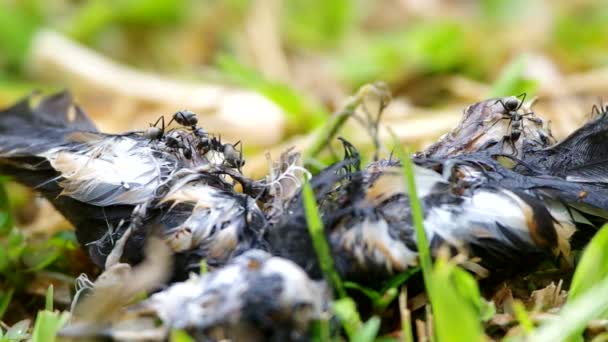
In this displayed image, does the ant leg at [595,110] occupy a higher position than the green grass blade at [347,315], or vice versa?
the ant leg at [595,110]

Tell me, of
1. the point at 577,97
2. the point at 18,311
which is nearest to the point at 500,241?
the point at 18,311

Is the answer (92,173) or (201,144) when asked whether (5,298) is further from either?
(201,144)

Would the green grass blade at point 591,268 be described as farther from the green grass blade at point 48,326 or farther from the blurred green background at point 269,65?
the blurred green background at point 269,65

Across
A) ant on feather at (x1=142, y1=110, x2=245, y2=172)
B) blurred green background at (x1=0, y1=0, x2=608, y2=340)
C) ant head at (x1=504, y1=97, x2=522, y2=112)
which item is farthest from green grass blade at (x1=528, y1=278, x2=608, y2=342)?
blurred green background at (x1=0, y1=0, x2=608, y2=340)

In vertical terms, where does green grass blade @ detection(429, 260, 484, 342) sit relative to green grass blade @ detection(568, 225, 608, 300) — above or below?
below

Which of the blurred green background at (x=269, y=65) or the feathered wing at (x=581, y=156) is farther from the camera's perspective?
the blurred green background at (x=269, y=65)

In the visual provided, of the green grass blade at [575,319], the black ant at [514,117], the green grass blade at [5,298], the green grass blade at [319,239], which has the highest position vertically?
the black ant at [514,117]

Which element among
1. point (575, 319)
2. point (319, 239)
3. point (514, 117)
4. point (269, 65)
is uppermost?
point (269, 65)

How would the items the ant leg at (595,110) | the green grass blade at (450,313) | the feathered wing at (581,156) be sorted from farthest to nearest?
the ant leg at (595,110) → the feathered wing at (581,156) → the green grass blade at (450,313)

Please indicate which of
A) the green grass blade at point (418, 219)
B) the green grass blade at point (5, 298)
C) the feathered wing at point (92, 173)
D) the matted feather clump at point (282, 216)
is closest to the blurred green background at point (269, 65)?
the green grass blade at point (5, 298)

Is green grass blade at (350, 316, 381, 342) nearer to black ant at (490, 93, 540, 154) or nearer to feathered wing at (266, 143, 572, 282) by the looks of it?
feathered wing at (266, 143, 572, 282)

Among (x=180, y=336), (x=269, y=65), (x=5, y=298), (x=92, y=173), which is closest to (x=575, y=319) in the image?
(x=180, y=336)
